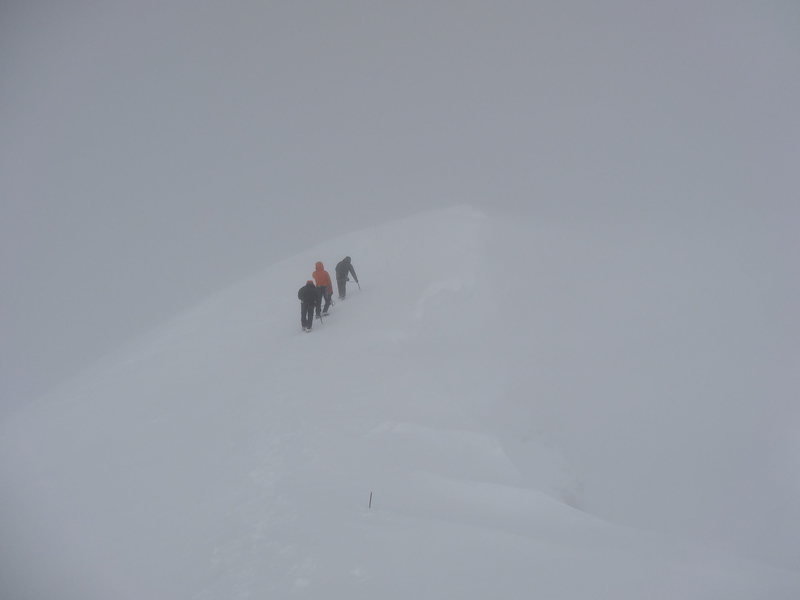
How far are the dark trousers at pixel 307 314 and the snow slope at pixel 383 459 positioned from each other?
0.28m

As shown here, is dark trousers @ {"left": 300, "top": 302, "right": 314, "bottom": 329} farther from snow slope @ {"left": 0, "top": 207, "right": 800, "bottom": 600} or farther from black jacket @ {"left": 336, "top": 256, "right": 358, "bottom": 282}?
black jacket @ {"left": 336, "top": 256, "right": 358, "bottom": 282}

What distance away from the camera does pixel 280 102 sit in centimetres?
5503

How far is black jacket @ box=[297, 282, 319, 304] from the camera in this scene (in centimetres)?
1095

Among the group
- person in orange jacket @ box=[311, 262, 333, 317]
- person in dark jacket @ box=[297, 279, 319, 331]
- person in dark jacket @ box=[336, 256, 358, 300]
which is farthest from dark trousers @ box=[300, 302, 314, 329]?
person in dark jacket @ box=[336, 256, 358, 300]

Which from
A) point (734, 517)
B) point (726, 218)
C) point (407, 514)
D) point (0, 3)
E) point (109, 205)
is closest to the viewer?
point (407, 514)

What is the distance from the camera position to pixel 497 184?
116 feet

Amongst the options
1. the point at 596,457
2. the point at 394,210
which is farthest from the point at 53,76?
the point at 596,457

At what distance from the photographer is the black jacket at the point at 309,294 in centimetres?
1095

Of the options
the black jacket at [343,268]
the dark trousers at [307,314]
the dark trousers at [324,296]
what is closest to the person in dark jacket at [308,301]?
the dark trousers at [307,314]

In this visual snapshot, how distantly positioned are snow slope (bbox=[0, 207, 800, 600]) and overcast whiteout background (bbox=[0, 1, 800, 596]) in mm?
392

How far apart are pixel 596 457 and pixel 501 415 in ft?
3.98

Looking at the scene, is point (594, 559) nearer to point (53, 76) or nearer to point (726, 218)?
point (726, 218)

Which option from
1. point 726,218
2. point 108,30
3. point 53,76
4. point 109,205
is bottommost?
point 726,218

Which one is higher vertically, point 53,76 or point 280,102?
point 53,76
